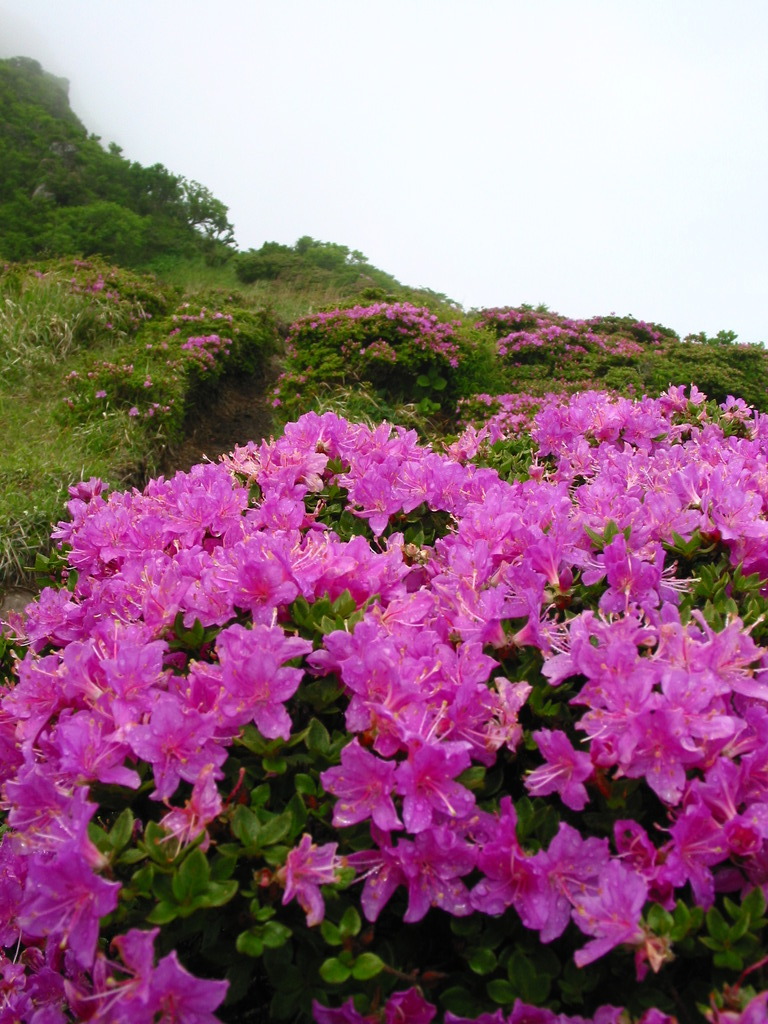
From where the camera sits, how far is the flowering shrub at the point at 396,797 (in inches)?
38.5

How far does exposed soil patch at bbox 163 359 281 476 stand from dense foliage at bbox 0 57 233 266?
881 centimetres

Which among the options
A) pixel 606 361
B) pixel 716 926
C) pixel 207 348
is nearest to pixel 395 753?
pixel 716 926

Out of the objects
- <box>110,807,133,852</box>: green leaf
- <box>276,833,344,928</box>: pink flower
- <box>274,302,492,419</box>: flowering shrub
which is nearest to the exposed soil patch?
<box>274,302,492,419</box>: flowering shrub

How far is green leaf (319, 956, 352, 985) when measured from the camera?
3.18ft

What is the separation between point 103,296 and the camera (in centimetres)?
850

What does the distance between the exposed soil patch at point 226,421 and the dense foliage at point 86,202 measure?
28.9 ft

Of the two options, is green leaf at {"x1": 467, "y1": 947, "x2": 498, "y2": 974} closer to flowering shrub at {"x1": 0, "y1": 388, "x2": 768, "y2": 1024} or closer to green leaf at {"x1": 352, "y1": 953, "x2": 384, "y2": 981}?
flowering shrub at {"x1": 0, "y1": 388, "x2": 768, "y2": 1024}

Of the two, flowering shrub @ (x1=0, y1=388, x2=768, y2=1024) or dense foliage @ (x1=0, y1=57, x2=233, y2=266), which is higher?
dense foliage @ (x1=0, y1=57, x2=233, y2=266)

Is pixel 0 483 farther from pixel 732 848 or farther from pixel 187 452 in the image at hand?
pixel 732 848

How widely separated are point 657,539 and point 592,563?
24cm

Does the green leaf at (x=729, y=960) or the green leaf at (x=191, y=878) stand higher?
the green leaf at (x=729, y=960)

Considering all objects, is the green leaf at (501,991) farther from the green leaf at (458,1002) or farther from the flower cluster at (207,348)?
the flower cluster at (207,348)

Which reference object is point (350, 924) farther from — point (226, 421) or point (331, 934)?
point (226, 421)

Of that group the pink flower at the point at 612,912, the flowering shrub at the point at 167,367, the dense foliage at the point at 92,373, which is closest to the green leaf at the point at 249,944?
the pink flower at the point at 612,912
